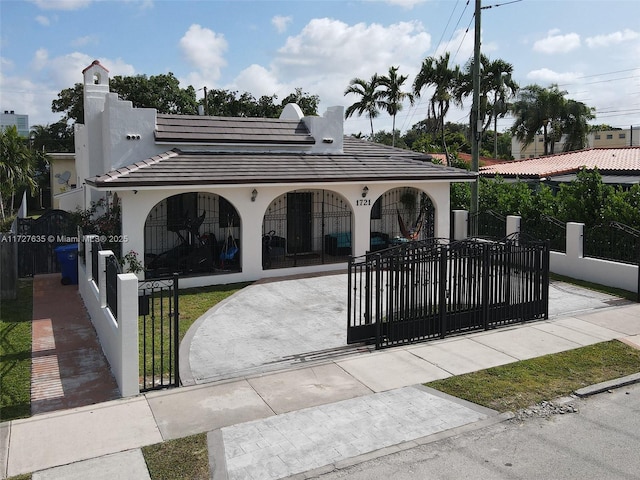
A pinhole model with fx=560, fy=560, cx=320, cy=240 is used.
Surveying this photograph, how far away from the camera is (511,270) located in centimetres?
1088

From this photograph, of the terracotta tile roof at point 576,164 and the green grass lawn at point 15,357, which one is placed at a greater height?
the terracotta tile roof at point 576,164

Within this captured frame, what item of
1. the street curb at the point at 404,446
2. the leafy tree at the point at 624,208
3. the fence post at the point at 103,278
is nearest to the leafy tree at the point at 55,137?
the fence post at the point at 103,278

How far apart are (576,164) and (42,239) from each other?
23.6 m

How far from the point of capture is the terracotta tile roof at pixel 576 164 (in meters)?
24.4

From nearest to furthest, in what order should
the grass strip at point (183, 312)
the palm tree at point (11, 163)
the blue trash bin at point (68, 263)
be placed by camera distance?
the grass strip at point (183, 312) < the blue trash bin at point (68, 263) < the palm tree at point (11, 163)

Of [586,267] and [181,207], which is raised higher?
[181,207]

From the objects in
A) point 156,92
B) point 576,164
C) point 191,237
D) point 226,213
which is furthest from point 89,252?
point 156,92

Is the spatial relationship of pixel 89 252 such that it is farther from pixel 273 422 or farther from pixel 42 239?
pixel 273 422

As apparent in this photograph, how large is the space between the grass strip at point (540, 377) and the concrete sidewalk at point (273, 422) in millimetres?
261

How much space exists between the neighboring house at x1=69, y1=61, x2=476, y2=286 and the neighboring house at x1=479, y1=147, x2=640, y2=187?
6.35 m

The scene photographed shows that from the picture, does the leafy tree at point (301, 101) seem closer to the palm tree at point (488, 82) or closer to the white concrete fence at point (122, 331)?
the palm tree at point (488, 82)

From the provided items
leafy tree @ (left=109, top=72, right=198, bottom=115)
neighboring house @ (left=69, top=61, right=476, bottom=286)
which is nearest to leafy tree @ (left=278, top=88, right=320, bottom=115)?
leafy tree @ (left=109, top=72, right=198, bottom=115)

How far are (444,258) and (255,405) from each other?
14.8 feet

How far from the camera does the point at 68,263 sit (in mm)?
15305
